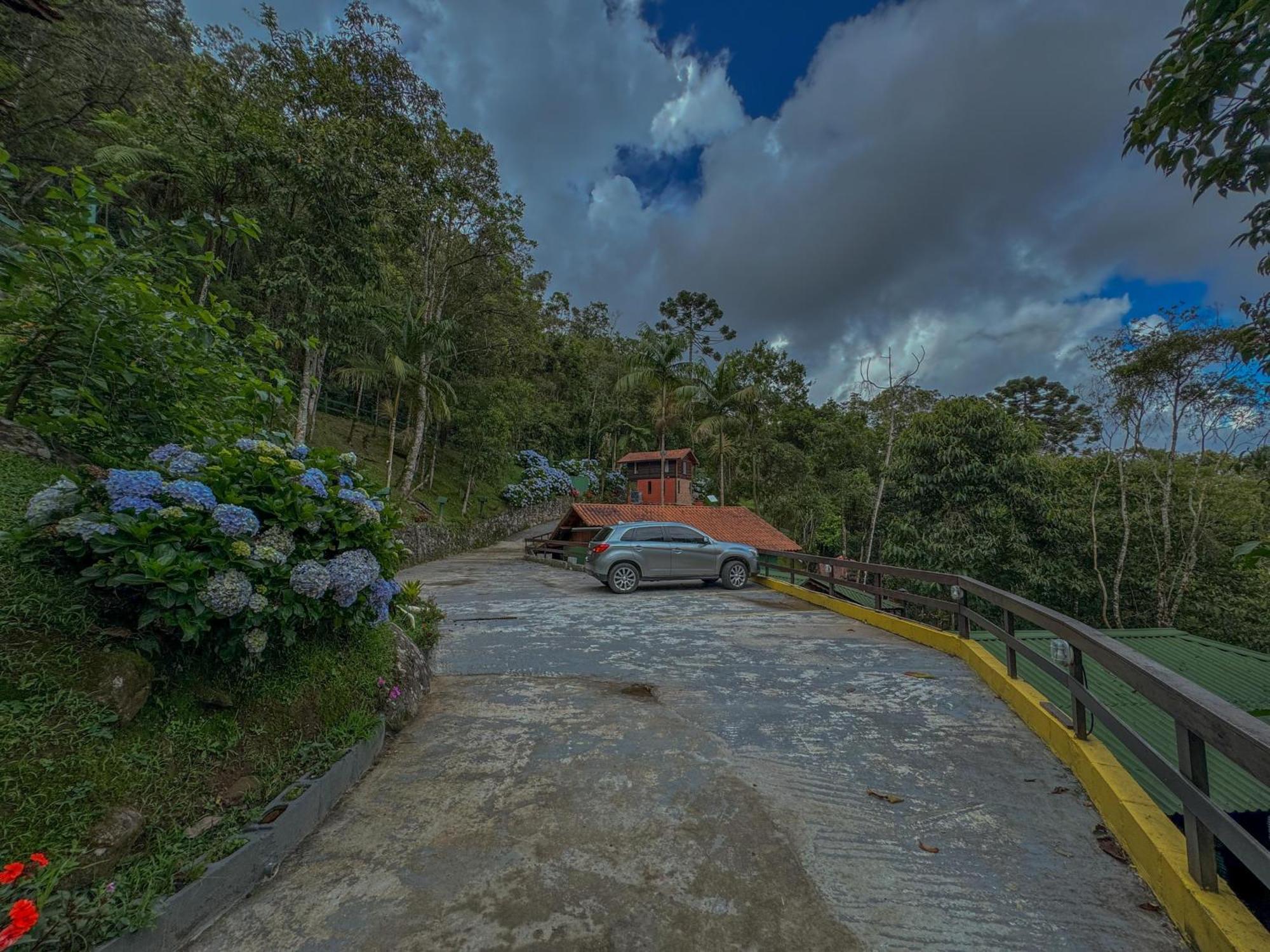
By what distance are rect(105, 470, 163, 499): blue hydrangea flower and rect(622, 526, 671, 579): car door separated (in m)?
8.79

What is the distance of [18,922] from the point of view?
1.28 metres

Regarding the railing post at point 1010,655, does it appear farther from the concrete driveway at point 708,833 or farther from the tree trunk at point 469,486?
the tree trunk at point 469,486

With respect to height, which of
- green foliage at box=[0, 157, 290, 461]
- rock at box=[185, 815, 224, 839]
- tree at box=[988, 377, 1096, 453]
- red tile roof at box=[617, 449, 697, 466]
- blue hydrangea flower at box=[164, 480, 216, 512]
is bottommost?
rock at box=[185, 815, 224, 839]

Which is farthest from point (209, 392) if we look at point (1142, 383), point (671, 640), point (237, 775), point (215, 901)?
point (1142, 383)

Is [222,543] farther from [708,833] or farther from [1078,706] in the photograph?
[1078,706]

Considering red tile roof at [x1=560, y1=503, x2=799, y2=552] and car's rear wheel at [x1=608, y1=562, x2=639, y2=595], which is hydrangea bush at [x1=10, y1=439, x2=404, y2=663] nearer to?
car's rear wheel at [x1=608, y1=562, x2=639, y2=595]

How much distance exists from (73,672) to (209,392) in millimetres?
1999

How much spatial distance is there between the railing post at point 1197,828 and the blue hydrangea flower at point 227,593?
12.3 ft

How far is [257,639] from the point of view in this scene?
2.32 meters

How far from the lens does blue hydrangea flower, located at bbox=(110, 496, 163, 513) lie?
6.84 feet

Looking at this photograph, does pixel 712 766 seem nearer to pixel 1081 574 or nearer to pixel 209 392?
pixel 209 392

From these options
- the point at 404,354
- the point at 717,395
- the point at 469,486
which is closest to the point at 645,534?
the point at 404,354

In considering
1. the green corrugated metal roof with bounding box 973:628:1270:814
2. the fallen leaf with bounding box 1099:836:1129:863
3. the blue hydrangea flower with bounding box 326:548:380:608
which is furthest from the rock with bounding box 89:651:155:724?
the green corrugated metal roof with bounding box 973:628:1270:814

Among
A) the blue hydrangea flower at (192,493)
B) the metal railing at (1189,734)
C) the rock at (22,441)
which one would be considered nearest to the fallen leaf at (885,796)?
the metal railing at (1189,734)
